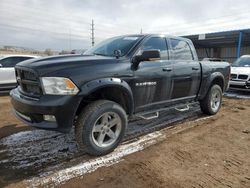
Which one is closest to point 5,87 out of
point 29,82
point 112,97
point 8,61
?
point 8,61

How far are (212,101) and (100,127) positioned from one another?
3687 mm

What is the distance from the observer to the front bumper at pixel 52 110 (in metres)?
3.45

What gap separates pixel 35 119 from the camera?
3635mm

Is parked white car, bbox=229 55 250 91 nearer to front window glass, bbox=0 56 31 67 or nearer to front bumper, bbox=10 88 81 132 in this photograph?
front bumper, bbox=10 88 81 132

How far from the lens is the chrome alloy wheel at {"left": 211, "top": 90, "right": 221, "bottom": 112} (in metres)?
6.54

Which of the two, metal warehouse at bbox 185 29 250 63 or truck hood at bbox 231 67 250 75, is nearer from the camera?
truck hood at bbox 231 67 250 75

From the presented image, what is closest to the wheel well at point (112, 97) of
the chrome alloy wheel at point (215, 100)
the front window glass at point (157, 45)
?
the front window glass at point (157, 45)

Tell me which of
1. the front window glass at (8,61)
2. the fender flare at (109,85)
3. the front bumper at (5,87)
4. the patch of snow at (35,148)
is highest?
the front window glass at (8,61)

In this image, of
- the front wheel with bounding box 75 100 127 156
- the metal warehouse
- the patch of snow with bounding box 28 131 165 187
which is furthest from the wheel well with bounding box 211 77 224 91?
the metal warehouse

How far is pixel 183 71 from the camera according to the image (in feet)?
17.7

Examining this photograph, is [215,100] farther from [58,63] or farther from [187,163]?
[58,63]

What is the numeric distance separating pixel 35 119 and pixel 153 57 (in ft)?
6.71

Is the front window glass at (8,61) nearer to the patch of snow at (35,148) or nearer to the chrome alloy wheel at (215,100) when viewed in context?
the patch of snow at (35,148)

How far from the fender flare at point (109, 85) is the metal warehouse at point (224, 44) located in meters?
22.1
